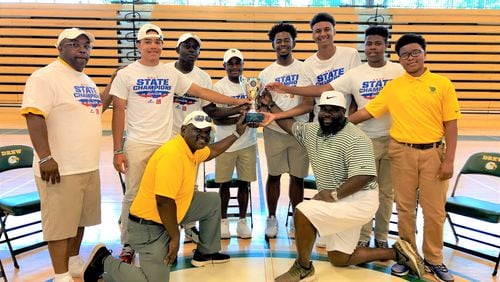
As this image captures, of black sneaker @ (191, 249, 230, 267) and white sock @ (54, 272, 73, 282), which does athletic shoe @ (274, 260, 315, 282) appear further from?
white sock @ (54, 272, 73, 282)

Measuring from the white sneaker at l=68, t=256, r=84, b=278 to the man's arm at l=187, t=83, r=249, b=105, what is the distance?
1.63 meters

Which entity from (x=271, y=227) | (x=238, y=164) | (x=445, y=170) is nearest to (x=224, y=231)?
(x=271, y=227)

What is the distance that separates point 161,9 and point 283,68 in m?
9.66

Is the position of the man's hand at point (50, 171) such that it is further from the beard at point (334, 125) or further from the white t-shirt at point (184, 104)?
the beard at point (334, 125)

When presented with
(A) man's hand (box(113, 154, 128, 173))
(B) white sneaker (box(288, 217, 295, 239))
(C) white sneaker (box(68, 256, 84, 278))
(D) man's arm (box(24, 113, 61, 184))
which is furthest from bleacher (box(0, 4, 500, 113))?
(D) man's arm (box(24, 113, 61, 184))

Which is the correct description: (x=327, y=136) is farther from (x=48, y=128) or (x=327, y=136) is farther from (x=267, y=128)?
(x=48, y=128)

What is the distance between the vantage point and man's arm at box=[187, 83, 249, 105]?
3.65 meters

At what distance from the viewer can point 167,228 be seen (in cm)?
290

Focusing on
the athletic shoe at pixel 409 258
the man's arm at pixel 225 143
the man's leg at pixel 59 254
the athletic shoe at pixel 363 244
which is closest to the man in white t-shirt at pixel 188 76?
the man's arm at pixel 225 143

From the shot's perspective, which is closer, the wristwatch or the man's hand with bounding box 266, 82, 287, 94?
the wristwatch

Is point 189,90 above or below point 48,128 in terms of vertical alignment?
above

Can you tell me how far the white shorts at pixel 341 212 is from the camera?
123 inches

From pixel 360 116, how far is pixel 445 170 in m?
0.78

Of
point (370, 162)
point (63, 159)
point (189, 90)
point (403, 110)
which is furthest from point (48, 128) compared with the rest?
point (403, 110)
